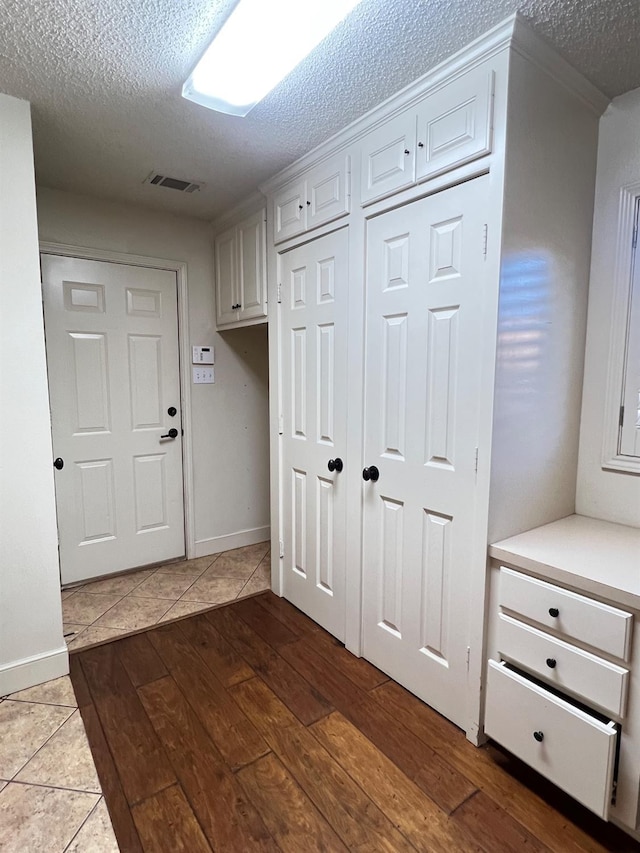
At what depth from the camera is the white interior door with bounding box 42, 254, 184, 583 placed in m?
2.82

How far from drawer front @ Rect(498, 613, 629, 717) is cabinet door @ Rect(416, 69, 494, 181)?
5.19 ft

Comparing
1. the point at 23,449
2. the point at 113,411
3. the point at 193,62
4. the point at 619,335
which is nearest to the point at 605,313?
the point at 619,335

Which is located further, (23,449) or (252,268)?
(252,268)

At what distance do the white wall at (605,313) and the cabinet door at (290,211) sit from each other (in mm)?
1286

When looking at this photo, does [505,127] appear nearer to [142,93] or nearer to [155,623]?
[142,93]

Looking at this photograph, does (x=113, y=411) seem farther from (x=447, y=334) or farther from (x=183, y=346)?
(x=447, y=334)

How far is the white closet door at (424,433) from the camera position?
1.64 meters

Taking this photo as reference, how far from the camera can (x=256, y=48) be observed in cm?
145

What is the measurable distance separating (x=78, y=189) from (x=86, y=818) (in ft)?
9.70

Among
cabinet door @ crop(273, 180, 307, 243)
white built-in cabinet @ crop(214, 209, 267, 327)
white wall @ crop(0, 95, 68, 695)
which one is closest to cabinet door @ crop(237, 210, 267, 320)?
white built-in cabinet @ crop(214, 209, 267, 327)

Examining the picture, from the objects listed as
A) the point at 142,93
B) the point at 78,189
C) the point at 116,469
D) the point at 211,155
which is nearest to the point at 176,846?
the point at 116,469

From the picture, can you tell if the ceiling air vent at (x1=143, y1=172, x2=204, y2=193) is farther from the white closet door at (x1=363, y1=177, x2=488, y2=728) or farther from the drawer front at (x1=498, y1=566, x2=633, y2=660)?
the drawer front at (x1=498, y1=566, x2=633, y2=660)

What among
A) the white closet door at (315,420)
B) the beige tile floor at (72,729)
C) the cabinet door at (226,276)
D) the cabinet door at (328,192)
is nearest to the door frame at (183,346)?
the cabinet door at (226,276)

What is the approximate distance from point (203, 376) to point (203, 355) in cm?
15
